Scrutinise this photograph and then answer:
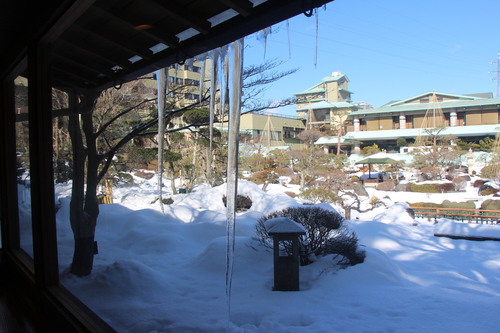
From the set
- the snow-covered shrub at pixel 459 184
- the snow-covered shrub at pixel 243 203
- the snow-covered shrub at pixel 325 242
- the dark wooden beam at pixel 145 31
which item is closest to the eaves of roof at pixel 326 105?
the snow-covered shrub at pixel 325 242

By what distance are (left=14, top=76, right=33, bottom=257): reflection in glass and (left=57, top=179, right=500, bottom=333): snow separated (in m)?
0.22

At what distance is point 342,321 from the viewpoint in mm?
2322

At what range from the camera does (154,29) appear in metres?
1.52

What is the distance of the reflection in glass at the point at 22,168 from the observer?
222cm

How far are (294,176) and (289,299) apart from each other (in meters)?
8.36

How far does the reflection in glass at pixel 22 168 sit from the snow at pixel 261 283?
224 millimetres

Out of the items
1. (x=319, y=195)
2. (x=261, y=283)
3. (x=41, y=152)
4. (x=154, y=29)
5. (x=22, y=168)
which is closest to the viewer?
(x=154, y=29)

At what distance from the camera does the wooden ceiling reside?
111 cm

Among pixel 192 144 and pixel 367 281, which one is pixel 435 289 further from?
pixel 192 144

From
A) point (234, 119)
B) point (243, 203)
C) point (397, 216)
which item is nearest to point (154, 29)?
point (234, 119)

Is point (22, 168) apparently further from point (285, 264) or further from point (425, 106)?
point (425, 106)

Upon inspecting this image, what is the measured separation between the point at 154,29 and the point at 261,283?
2336mm

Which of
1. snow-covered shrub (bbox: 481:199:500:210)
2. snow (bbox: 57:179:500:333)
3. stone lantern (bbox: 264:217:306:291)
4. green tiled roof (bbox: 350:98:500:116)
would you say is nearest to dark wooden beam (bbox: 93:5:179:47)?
snow (bbox: 57:179:500:333)

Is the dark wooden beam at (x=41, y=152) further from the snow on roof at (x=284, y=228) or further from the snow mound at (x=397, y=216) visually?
the snow mound at (x=397, y=216)
